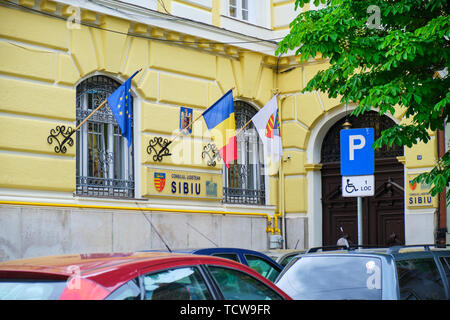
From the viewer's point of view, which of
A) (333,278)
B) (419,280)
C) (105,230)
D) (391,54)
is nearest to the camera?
(419,280)

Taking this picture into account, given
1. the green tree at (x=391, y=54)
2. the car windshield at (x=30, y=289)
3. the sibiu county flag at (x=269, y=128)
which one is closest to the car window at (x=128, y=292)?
the car windshield at (x=30, y=289)

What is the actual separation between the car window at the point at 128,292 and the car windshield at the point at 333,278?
10.3 ft

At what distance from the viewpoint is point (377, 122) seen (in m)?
19.2

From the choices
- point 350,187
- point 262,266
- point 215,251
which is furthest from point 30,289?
point 350,187

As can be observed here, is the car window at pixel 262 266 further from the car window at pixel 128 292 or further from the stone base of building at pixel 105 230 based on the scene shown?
the car window at pixel 128 292

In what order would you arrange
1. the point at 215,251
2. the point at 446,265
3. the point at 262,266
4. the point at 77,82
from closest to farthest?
A: the point at 446,265, the point at 215,251, the point at 262,266, the point at 77,82

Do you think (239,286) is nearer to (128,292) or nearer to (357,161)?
(128,292)

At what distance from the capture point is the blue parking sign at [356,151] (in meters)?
11.9

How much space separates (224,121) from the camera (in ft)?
56.7

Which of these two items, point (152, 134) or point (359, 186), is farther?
point (152, 134)

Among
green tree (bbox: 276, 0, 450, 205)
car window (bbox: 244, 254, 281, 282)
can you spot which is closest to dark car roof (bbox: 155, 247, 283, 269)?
car window (bbox: 244, 254, 281, 282)

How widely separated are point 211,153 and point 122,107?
143 inches

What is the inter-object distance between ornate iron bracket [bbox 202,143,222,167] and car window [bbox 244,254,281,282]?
7814 mm
